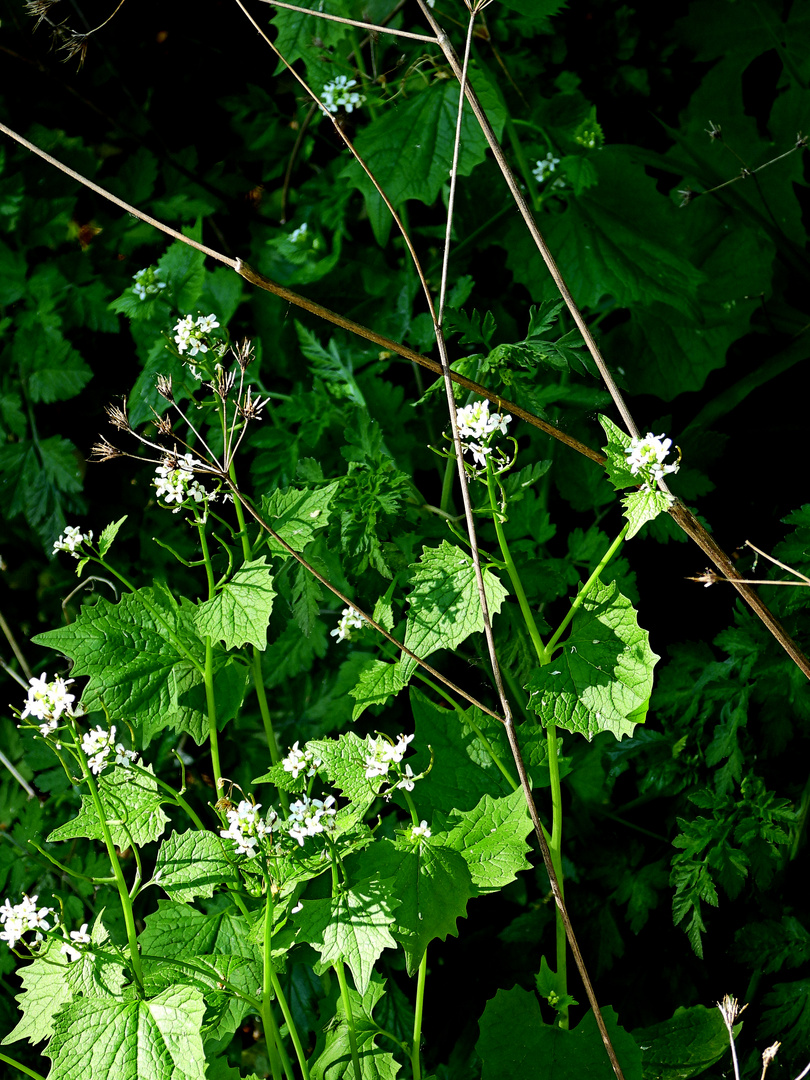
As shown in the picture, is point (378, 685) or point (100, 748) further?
point (378, 685)

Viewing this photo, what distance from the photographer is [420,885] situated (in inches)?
41.3

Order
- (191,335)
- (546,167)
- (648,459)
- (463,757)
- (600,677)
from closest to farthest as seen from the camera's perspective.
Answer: (648,459)
(600,677)
(191,335)
(463,757)
(546,167)

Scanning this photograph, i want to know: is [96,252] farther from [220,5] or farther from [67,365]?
[220,5]

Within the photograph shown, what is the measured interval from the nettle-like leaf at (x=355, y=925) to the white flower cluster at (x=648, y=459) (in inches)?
22.4

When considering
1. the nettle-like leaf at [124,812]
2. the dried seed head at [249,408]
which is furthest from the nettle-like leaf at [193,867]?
the dried seed head at [249,408]

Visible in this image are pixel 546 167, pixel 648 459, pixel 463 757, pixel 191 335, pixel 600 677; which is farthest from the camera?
pixel 546 167

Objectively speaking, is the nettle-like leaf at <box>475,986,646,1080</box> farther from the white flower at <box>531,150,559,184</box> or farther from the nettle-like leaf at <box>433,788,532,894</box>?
the white flower at <box>531,150,559,184</box>

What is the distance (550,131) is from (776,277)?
26.4 inches

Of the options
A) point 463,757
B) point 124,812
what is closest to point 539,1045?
point 463,757

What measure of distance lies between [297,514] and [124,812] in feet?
1.54

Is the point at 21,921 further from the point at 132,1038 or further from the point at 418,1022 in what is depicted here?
the point at 418,1022

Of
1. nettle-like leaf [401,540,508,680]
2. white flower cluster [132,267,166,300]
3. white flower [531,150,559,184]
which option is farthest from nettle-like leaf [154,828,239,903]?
white flower [531,150,559,184]

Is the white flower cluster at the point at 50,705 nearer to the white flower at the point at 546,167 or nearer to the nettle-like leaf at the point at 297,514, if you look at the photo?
the nettle-like leaf at the point at 297,514

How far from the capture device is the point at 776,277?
204cm
